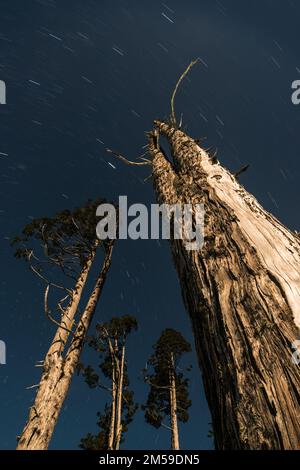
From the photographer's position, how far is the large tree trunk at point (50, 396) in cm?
617

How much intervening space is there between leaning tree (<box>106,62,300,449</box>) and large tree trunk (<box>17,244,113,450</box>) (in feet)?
19.4

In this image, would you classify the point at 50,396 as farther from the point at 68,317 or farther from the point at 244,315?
the point at 244,315

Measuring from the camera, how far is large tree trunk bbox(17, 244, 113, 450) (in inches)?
243

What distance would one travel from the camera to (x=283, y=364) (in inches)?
54.4

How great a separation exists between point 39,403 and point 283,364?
7.07 m

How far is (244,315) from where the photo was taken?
5.39ft

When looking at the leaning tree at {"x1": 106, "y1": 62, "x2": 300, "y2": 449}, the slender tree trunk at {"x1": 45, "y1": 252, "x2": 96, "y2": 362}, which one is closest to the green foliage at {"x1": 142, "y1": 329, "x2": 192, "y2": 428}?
the slender tree trunk at {"x1": 45, "y1": 252, "x2": 96, "y2": 362}

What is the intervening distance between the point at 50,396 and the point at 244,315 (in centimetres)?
694

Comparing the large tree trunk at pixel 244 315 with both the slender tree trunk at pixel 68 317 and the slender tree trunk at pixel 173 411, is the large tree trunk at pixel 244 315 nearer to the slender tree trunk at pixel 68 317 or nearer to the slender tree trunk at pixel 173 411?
the slender tree trunk at pixel 68 317

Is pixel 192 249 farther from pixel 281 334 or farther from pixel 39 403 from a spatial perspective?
pixel 39 403

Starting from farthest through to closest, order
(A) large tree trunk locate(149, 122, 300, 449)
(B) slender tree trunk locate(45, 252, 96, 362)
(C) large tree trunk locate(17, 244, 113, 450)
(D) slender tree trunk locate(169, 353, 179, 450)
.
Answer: (D) slender tree trunk locate(169, 353, 179, 450) < (B) slender tree trunk locate(45, 252, 96, 362) < (C) large tree trunk locate(17, 244, 113, 450) < (A) large tree trunk locate(149, 122, 300, 449)

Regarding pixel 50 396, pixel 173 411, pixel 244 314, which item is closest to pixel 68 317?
pixel 50 396

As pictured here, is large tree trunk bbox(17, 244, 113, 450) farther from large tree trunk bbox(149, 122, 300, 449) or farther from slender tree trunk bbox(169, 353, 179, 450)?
slender tree trunk bbox(169, 353, 179, 450)

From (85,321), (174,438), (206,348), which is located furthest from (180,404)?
(206,348)
